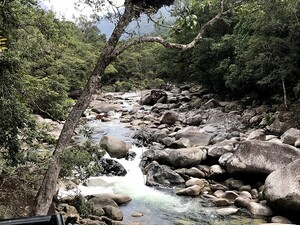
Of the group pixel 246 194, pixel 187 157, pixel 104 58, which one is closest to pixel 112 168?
pixel 187 157

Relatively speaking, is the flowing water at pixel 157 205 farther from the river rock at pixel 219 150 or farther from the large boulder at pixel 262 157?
the river rock at pixel 219 150

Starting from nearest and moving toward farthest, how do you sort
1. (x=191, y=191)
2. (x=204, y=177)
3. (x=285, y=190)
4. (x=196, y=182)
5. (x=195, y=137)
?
1. (x=285, y=190)
2. (x=191, y=191)
3. (x=196, y=182)
4. (x=204, y=177)
5. (x=195, y=137)

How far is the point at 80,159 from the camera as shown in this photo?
567 centimetres

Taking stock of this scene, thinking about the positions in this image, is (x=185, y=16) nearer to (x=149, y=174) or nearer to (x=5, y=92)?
(x=5, y=92)

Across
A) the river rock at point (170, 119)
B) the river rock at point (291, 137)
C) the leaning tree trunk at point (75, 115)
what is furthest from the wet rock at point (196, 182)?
the river rock at point (170, 119)

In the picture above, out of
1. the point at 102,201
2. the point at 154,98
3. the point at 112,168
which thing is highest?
the point at 154,98

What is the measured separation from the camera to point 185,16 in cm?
493

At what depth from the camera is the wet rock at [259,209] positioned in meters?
8.18

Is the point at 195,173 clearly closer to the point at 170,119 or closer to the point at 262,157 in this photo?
the point at 262,157

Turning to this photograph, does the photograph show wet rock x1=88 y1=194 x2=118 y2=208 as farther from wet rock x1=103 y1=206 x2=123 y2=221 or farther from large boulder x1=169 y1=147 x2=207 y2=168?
large boulder x1=169 y1=147 x2=207 y2=168

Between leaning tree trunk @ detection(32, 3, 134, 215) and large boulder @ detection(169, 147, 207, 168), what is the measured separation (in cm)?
690

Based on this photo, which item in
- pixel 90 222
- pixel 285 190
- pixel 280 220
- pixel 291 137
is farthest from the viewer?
pixel 291 137

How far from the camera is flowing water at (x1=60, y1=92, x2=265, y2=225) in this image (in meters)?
8.22

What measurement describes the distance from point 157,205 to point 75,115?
4.73m
